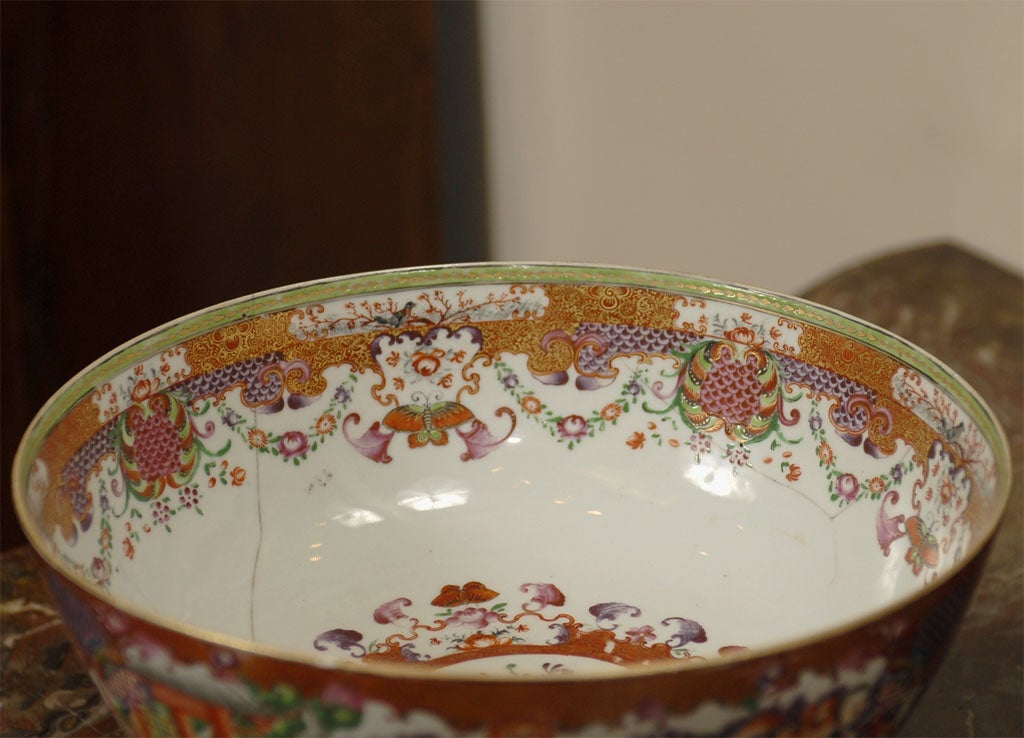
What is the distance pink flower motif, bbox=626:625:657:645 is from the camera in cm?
60

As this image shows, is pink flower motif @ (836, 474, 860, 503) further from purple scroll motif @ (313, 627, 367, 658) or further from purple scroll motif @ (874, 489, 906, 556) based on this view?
purple scroll motif @ (313, 627, 367, 658)

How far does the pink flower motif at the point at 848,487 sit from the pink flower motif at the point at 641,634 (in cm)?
11

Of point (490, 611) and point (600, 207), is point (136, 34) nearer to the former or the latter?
point (600, 207)

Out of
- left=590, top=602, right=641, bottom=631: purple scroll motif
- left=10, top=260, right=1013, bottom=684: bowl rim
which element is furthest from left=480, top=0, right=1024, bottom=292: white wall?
left=590, top=602, right=641, bottom=631: purple scroll motif

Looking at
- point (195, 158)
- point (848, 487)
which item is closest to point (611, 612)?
point (848, 487)

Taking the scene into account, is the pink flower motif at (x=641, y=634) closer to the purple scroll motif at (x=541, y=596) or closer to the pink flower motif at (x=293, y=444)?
the purple scroll motif at (x=541, y=596)

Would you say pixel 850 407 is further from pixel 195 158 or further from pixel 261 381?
pixel 195 158

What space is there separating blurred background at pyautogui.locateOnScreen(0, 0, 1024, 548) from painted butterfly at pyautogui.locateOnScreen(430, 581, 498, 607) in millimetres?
671

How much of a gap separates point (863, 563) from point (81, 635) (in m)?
0.34

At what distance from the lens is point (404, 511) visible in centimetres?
68

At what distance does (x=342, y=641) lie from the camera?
59 centimetres

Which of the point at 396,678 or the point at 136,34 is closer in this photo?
the point at 396,678

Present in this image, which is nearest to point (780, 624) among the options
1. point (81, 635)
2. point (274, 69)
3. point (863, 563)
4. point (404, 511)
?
point (863, 563)

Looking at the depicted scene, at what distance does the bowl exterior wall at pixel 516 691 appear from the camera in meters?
0.34
